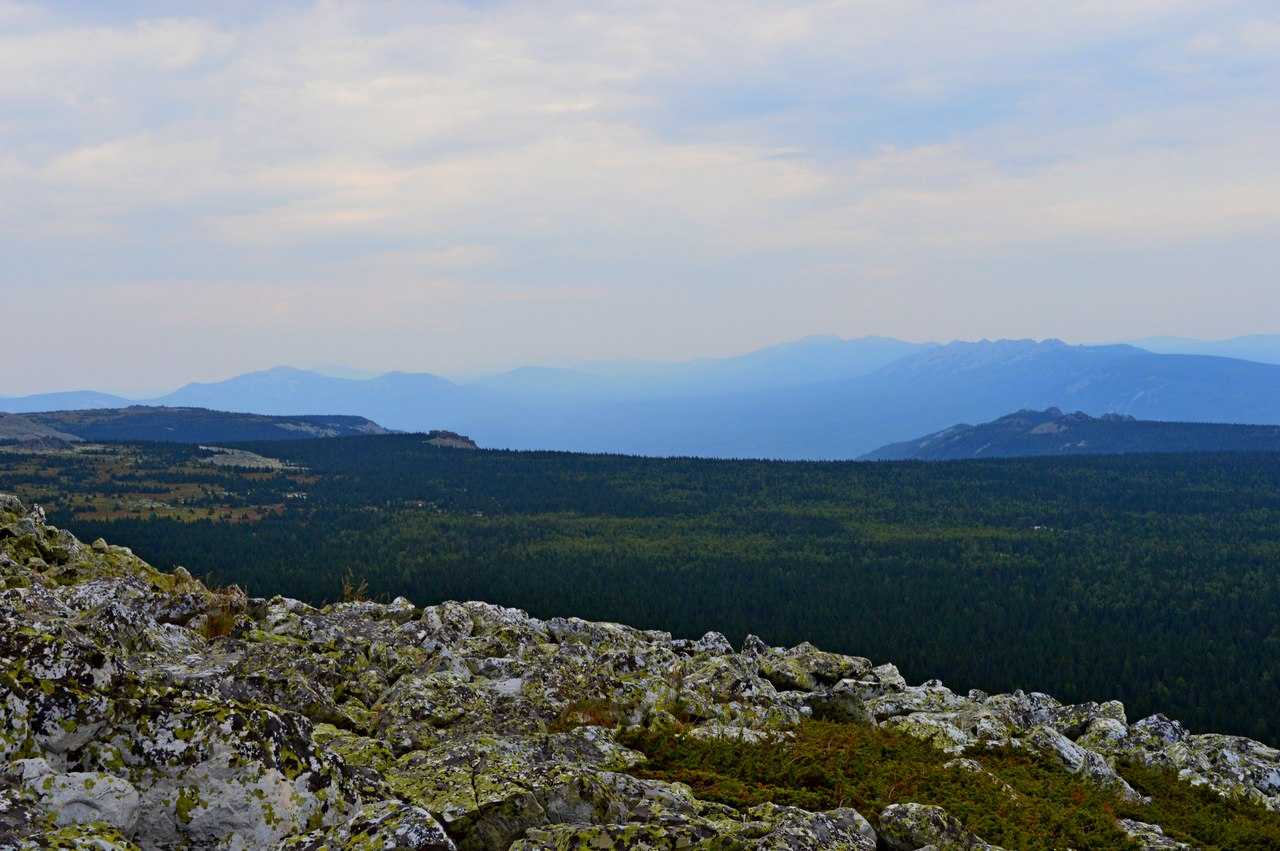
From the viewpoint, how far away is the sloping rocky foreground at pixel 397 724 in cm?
1099

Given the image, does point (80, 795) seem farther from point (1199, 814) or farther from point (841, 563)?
point (841, 563)

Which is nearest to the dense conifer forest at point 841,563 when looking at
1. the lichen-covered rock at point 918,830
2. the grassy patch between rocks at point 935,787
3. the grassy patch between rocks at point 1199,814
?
the grassy patch between rocks at point 935,787

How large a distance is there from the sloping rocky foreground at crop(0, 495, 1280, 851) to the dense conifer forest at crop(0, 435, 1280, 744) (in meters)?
33.3

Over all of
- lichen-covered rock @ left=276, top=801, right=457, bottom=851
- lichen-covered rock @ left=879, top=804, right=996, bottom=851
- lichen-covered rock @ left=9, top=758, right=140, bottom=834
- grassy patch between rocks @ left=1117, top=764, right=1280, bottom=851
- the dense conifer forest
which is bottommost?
the dense conifer forest

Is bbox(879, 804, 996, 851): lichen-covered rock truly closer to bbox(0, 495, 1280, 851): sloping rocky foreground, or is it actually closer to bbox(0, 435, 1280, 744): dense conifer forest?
bbox(0, 495, 1280, 851): sloping rocky foreground

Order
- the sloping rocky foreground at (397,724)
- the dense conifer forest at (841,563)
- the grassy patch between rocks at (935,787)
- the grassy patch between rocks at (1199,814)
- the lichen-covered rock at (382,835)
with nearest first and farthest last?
the lichen-covered rock at (382,835), the sloping rocky foreground at (397,724), the grassy patch between rocks at (935,787), the grassy patch between rocks at (1199,814), the dense conifer forest at (841,563)

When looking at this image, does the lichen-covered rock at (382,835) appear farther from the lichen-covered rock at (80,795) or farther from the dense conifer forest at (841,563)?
the dense conifer forest at (841,563)

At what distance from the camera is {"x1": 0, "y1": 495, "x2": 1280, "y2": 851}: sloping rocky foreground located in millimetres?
10992

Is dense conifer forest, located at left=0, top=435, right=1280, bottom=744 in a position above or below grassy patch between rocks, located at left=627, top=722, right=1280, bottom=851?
below

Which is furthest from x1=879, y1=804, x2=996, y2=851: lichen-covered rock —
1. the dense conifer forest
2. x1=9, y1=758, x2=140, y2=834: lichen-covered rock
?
the dense conifer forest

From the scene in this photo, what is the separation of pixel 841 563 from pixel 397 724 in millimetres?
120663

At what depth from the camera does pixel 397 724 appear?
60.4 feet

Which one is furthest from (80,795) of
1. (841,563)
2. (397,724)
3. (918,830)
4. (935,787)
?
(841,563)

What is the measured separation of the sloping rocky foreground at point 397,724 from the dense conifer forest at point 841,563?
33270 millimetres
